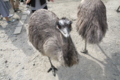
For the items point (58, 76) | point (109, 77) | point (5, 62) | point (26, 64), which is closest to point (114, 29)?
point (109, 77)

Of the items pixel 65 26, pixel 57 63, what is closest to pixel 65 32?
pixel 65 26

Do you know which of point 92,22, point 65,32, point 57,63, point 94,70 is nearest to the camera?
point 65,32

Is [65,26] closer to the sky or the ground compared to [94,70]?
closer to the sky

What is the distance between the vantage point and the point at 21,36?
4453 millimetres

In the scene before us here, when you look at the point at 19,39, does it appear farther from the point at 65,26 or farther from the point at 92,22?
the point at 65,26

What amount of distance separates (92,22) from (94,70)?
1286 millimetres

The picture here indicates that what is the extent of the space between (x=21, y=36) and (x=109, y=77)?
3310 mm

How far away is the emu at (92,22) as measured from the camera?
2.77 metres

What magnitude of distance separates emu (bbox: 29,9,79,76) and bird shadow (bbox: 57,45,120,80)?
1.22 ft

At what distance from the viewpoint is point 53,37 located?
251 cm

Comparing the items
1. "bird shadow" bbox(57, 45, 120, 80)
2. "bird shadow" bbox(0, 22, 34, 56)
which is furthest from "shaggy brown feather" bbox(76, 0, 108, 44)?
"bird shadow" bbox(0, 22, 34, 56)

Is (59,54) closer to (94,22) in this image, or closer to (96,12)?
(94,22)

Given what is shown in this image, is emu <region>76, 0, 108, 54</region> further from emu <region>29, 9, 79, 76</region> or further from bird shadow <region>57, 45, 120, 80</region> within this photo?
bird shadow <region>57, 45, 120, 80</region>

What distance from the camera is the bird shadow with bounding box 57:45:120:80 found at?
2.98m
